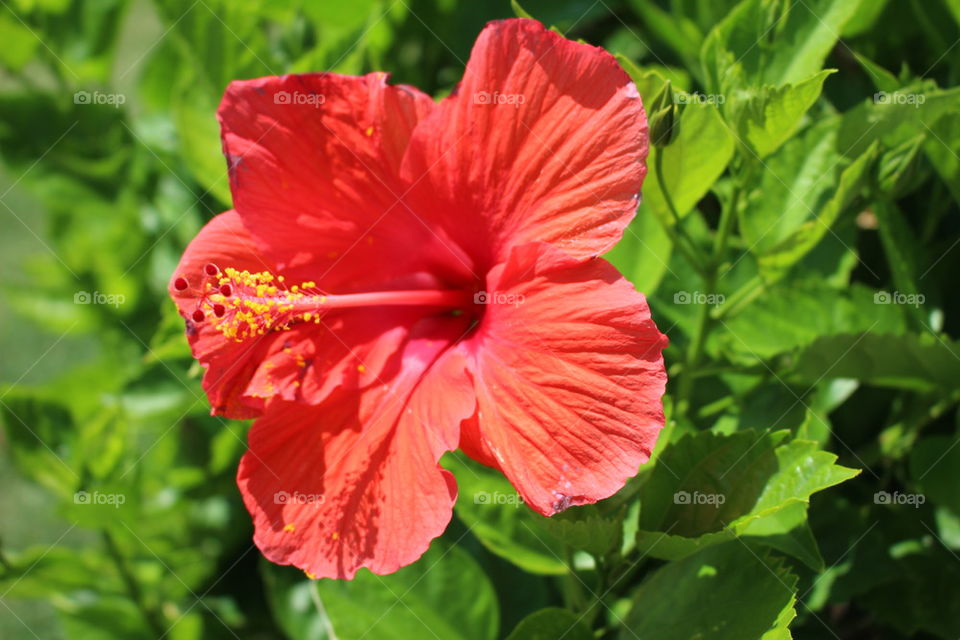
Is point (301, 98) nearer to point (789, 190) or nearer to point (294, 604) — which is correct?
point (789, 190)

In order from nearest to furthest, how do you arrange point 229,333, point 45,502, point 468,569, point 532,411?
point 532,411 < point 229,333 < point 468,569 < point 45,502

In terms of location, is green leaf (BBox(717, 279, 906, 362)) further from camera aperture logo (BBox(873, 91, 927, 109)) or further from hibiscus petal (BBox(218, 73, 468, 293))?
hibiscus petal (BBox(218, 73, 468, 293))

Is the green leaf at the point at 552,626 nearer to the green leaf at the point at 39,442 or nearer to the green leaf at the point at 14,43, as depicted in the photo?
the green leaf at the point at 39,442

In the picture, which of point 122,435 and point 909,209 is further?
point 122,435

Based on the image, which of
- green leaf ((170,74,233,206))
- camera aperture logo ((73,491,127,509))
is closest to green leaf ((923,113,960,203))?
green leaf ((170,74,233,206))

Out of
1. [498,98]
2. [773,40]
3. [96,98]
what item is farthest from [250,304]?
[96,98]

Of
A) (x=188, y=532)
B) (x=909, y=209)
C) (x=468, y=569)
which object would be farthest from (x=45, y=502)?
(x=909, y=209)

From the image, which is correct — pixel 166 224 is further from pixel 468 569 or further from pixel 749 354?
pixel 749 354
